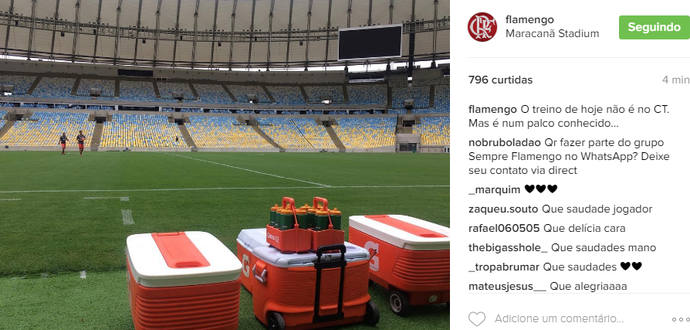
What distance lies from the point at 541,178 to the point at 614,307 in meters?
0.40

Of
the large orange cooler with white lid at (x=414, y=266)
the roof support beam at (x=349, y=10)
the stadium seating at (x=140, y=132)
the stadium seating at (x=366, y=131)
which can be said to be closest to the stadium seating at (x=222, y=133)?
the stadium seating at (x=140, y=132)

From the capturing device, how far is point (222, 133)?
46656mm

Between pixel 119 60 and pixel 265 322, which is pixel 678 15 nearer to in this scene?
pixel 265 322

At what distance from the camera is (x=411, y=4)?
48.7 m

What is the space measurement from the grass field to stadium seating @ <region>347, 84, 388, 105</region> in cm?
4666

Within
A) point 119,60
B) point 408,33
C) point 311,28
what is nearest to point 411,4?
point 408,33

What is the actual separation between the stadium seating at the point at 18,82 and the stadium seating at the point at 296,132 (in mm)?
25843

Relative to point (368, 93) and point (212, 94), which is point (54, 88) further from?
point (368, 93)

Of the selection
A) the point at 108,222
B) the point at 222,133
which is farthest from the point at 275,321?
the point at 222,133

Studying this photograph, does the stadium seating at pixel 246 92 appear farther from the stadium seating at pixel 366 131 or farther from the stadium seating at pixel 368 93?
the stadium seating at pixel 368 93

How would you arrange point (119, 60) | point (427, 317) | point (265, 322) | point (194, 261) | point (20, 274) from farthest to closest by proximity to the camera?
point (119, 60) < point (20, 274) < point (427, 317) < point (265, 322) < point (194, 261)

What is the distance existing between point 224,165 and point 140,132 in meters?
29.8

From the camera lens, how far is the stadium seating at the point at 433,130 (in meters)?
48.6

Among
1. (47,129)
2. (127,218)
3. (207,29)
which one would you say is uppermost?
(207,29)
